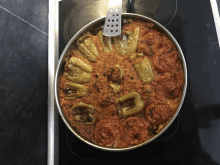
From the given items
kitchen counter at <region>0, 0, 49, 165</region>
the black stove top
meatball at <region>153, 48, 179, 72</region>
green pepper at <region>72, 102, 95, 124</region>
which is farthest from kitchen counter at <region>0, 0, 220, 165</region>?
meatball at <region>153, 48, 179, 72</region>

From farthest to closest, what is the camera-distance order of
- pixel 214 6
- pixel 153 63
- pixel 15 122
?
1. pixel 214 6
2. pixel 153 63
3. pixel 15 122

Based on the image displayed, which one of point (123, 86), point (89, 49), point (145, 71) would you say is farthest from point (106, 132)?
point (89, 49)

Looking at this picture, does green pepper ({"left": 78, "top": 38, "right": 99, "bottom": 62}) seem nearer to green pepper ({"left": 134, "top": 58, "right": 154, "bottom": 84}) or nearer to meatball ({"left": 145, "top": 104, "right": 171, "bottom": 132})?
green pepper ({"left": 134, "top": 58, "right": 154, "bottom": 84})

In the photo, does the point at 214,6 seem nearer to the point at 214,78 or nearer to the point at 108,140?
the point at 214,78

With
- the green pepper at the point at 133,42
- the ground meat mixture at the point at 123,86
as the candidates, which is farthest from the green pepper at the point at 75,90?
the green pepper at the point at 133,42

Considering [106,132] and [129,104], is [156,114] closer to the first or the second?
[129,104]

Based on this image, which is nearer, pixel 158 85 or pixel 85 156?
pixel 158 85

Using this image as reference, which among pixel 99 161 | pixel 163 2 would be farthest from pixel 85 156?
pixel 163 2
